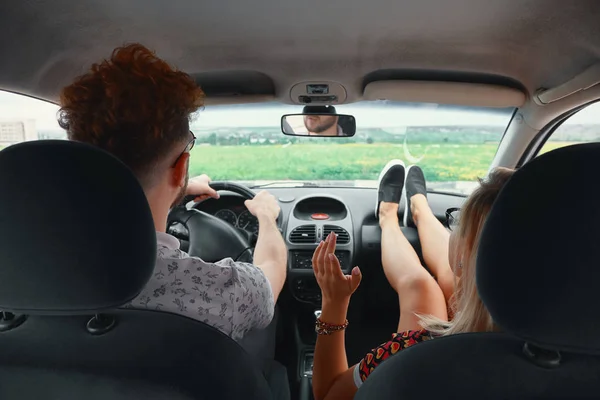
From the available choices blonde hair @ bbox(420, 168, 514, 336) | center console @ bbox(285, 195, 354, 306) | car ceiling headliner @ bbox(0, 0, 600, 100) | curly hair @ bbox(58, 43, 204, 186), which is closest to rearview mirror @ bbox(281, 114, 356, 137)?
car ceiling headliner @ bbox(0, 0, 600, 100)

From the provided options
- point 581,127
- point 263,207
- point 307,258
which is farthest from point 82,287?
point 581,127

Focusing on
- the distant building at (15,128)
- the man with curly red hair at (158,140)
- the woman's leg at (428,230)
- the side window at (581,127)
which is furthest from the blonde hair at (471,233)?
the distant building at (15,128)

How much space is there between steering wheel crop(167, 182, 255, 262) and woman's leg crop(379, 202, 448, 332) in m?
0.88

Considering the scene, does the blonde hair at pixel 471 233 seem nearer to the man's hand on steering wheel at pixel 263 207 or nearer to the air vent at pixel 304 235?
the man's hand on steering wheel at pixel 263 207

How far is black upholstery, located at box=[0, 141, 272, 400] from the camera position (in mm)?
1013

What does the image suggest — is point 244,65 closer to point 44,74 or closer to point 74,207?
point 44,74

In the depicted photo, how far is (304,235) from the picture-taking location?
10.9ft

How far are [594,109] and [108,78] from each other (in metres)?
2.68

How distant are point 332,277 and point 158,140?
815 mm

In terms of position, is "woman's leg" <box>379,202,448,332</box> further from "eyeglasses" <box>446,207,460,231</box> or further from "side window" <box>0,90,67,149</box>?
"side window" <box>0,90,67,149</box>

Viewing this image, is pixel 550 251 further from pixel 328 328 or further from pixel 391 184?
pixel 391 184

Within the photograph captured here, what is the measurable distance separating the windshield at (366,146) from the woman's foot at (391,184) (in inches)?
3.9

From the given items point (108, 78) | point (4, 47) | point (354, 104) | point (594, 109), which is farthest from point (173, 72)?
point (594, 109)

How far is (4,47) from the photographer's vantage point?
2031mm
